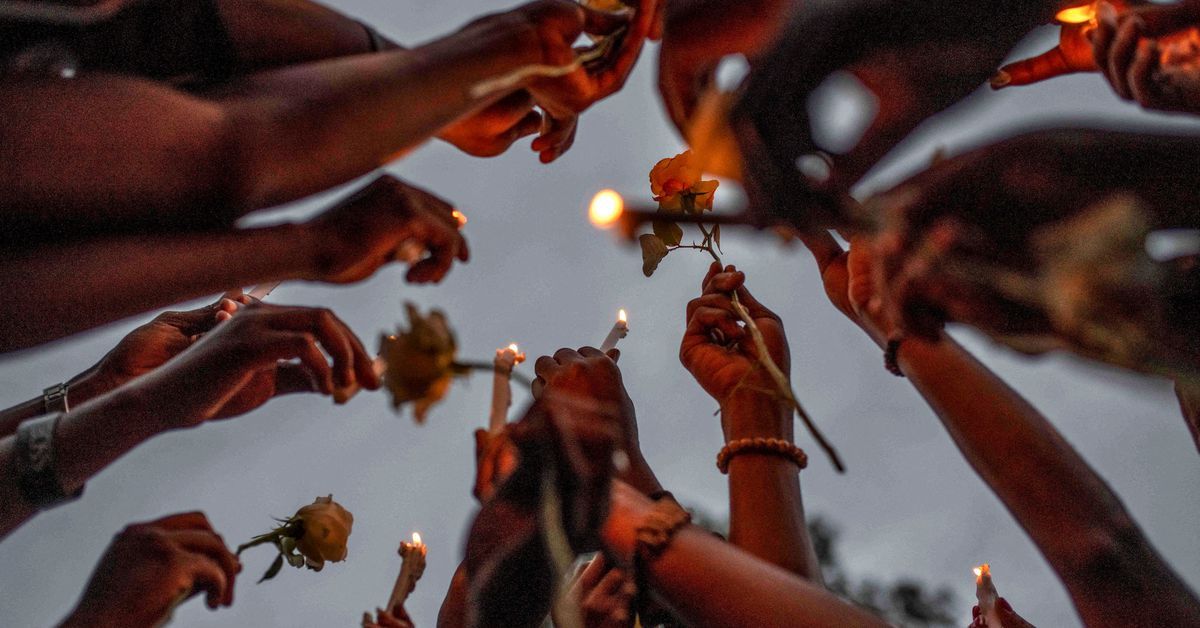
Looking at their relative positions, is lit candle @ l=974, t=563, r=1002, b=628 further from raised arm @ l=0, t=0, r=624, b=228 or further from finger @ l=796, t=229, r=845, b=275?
raised arm @ l=0, t=0, r=624, b=228

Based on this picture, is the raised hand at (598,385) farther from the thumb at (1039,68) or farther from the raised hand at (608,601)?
the thumb at (1039,68)

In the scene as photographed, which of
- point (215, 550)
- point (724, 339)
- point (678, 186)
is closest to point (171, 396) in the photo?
point (215, 550)

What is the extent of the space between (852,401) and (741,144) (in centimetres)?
713

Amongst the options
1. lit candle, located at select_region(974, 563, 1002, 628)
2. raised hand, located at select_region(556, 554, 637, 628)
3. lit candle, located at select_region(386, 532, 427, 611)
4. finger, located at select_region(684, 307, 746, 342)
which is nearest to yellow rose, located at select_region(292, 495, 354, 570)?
lit candle, located at select_region(386, 532, 427, 611)

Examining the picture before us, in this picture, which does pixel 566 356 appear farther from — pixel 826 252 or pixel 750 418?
pixel 826 252

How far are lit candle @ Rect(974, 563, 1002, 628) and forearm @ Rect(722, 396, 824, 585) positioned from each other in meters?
0.36

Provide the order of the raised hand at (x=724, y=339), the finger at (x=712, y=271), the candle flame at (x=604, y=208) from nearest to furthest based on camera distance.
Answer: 1. the candle flame at (x=604, y=208)
2. the raised hand at (x=724, y=339)
3. the finger at (x=712, y=271)

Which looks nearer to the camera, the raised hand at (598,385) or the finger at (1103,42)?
the raised hand at (598,385)

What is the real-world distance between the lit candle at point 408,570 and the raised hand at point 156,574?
0.23m

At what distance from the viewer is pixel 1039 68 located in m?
1.59

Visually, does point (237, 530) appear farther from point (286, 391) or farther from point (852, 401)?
point (852, 401)

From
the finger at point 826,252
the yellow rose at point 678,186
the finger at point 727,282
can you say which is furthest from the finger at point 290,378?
the finger at point 826,252

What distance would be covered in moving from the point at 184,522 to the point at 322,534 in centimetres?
20

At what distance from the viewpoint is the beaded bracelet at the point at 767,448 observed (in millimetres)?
1403
